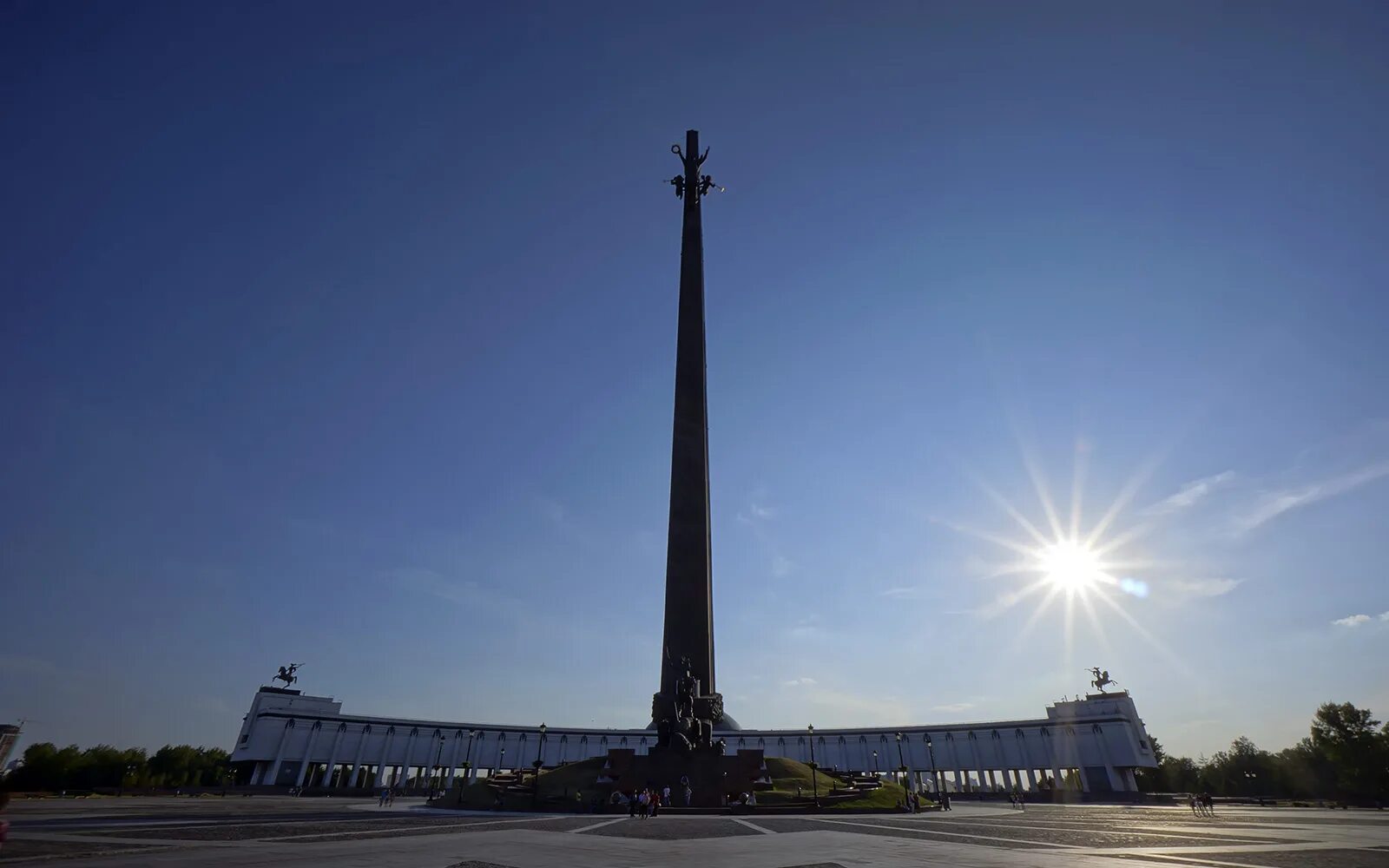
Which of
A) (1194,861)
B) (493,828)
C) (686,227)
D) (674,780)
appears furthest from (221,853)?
(686,227)

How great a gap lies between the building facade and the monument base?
4580 cm

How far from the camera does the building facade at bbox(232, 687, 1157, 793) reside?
256ft

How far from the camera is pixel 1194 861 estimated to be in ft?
31.8

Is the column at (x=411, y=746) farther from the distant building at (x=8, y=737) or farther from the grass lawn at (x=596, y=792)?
the distant building at (x=8, y=737)

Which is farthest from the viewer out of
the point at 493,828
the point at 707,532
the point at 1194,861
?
the point at 707,532

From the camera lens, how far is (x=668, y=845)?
13133 millimetres

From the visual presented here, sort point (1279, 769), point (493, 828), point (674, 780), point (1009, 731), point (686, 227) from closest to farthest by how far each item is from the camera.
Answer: point (493, 828) → point (674, 780) → point (686, 227) → point (1279, 769) → point (1009, 731)

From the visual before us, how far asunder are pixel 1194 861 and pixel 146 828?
22.6 meters

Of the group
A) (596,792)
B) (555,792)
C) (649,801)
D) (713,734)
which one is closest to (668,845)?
(649,801)

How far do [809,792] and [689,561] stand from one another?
14.8m

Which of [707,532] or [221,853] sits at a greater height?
[707,532]

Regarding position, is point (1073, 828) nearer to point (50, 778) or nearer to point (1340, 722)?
point (1340, 722)

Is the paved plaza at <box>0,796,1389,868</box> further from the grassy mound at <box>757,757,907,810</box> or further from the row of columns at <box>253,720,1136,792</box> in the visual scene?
the row of columns at <box>253,720,1136,792</box>

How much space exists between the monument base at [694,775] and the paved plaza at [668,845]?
1265cm
